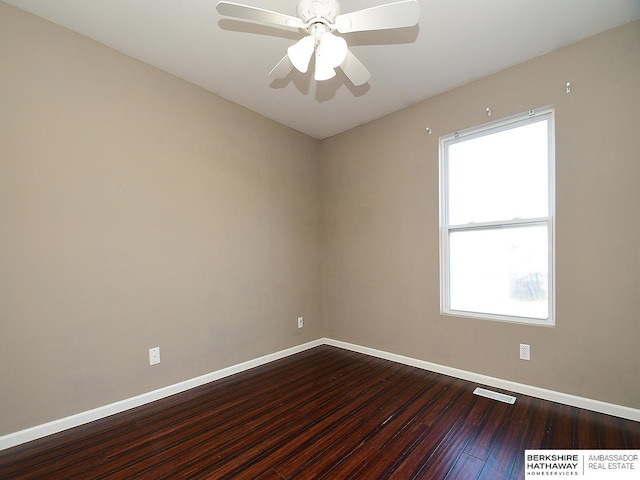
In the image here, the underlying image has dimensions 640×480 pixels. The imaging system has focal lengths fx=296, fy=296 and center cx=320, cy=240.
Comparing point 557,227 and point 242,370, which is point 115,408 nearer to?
point 242,370

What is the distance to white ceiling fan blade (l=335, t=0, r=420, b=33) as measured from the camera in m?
1.41

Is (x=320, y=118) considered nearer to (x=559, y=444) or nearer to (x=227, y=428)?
(x=227, y=428)

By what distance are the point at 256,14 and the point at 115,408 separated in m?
2.81

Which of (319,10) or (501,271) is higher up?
(319,10)

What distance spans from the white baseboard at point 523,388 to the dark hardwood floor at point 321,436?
0.21 feet

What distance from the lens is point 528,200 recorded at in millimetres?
2529

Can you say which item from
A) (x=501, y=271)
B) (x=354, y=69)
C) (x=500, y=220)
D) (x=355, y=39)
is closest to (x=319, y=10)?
(x=354, y=69)

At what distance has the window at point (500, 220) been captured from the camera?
2.45 m

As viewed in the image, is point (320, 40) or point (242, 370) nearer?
point (320, 40)

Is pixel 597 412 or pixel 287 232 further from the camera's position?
pixel 287 232

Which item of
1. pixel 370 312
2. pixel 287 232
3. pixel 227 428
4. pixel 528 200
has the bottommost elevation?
pixel 227 428

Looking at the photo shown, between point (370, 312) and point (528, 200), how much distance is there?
1.96m

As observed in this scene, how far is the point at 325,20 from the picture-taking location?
158 cm

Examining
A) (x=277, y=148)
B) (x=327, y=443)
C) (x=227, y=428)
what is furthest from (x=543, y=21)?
(x=227, y=428)
